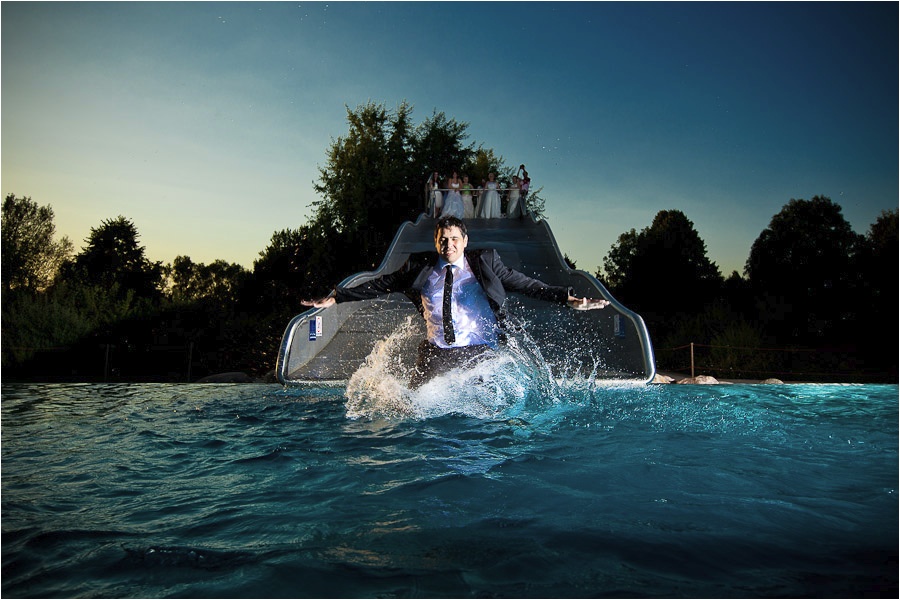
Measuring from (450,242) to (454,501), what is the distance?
2.44 m

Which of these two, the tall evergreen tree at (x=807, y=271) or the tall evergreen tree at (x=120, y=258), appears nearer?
the tall evergreen tree at (x=807, y=271)

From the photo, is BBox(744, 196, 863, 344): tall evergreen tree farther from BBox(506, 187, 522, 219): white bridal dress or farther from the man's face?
the man's face

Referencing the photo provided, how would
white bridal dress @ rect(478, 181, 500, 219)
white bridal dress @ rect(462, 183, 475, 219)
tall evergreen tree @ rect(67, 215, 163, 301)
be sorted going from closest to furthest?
white bridal dress @ rect(478, 181, 500, 219)
white bridal dress @ rect(462, 183, 475, 219)
tall evergreen tree @ rect(67, 215, 163, 301)

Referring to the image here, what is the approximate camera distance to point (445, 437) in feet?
14.7

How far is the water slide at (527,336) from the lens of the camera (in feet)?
26.2

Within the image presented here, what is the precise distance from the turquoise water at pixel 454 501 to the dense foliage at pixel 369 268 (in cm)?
965

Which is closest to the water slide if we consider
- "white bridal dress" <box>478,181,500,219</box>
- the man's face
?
the man's face

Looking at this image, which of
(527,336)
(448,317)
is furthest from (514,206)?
(448,317)

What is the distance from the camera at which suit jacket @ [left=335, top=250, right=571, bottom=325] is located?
519 centimetres

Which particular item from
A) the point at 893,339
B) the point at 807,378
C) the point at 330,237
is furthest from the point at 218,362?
the point at 893,339

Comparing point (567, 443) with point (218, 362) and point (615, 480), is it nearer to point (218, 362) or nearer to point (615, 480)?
point (615, 480)

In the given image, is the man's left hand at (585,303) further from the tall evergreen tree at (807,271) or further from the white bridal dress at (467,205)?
the white bridal dress at (467,205)

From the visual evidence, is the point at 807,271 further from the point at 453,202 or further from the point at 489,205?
the point at 453,202

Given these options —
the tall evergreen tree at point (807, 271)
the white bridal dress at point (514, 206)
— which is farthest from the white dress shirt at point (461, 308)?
the white bridal dress at point (514, 206)
